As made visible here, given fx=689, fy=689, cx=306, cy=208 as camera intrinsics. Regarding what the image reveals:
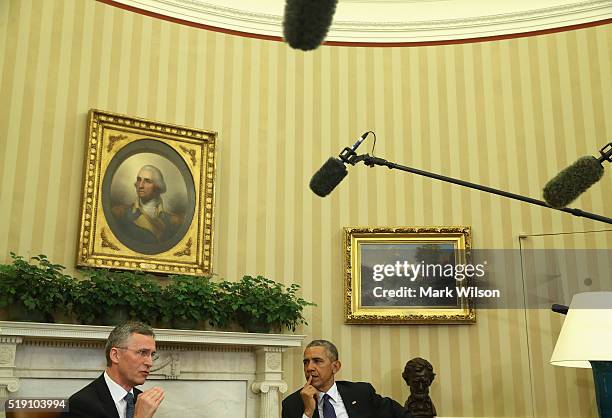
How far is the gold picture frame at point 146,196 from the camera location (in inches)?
185

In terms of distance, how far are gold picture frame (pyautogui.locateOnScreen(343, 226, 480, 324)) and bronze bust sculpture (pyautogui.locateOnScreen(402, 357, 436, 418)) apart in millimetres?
504

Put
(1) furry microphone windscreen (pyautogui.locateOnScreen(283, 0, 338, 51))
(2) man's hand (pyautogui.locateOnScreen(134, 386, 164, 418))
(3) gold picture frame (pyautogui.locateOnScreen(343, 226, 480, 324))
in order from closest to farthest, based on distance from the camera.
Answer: (1) furry microphone windscreen (pyautogui.locateOnScreen(283, 0, 338, 51))
(2) man's hand (pyautogui.locateOnScreen(134, 386, 164, 418))
(3) gold picture frame (pyautogui.locateOnScreen(343, 226, 480, 324))

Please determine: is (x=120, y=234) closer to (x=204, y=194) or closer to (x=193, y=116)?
(x=204, y=194)

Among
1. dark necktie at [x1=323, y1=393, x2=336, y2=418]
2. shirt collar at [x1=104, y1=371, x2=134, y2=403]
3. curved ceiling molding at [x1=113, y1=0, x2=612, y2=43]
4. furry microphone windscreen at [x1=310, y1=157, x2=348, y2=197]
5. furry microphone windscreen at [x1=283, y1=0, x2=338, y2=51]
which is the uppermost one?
curved ceiling molding at [x1=113, y1=0, x2=612, y2=43]

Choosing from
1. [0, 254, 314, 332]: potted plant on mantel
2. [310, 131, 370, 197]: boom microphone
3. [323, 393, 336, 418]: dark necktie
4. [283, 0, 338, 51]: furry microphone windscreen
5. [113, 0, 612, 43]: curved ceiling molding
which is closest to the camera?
[283, 0, 338, 51]: furry microphone windscreen

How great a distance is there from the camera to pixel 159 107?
5195 millimetres

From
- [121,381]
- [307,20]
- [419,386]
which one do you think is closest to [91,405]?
[121,381]

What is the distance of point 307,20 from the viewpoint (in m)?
1.40

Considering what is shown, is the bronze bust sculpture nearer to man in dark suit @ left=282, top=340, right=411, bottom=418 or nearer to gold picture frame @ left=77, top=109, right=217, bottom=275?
man in dark suit @ left=282, top=340, right=411, bottom=418

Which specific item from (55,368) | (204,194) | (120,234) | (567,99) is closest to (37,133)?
(120,234)

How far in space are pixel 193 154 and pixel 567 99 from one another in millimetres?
2979

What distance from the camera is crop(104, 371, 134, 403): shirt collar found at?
9.55 ft

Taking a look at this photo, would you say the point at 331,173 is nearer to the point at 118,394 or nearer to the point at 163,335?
the point at 118,394

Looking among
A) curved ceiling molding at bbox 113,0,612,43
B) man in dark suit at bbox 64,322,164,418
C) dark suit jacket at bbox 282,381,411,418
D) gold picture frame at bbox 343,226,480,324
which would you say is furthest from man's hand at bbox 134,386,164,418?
curved ceiling molding at bbox 113,0,612,43
